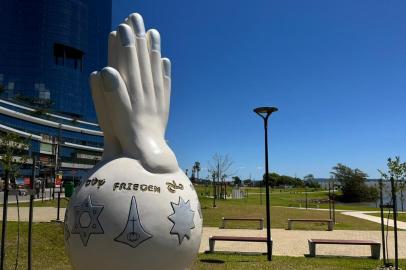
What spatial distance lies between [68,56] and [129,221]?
5149 inches

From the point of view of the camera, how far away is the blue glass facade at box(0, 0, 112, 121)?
391 feet

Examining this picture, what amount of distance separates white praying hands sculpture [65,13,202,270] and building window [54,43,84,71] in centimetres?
12363

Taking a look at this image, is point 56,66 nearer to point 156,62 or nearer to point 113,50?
point 113,50

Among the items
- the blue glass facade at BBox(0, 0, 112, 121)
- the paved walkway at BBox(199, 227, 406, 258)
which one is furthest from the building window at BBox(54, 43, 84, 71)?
the paved walkway at BBox(199, 227, 406, 258)

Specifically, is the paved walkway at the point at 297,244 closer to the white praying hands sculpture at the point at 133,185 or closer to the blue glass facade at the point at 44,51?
the white praying hands sculpture at the point at 133,185

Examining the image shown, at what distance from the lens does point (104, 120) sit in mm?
8711

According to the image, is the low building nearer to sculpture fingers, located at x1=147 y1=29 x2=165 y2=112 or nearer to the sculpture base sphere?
sculpture fingers, located at x1=147 y1=29 x2=165 y2=112

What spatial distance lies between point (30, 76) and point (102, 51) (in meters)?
28.5

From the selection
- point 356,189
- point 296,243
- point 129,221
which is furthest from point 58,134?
point 129,221

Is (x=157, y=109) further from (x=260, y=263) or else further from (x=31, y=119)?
(x=31, y=119)

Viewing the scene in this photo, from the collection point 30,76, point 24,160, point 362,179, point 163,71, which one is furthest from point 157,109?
point 30,76

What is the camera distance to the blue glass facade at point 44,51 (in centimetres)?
11919

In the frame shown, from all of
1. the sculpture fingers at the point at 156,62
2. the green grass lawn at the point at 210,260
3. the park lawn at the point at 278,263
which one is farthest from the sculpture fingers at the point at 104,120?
the park lawn at the point at 278,263

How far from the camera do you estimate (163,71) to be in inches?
368
